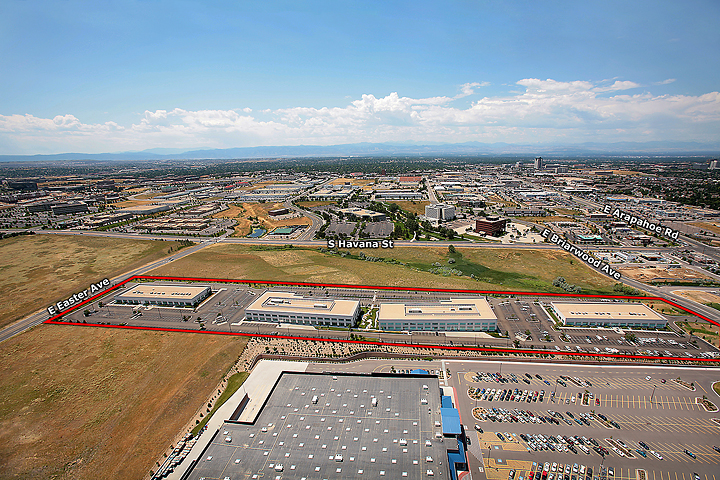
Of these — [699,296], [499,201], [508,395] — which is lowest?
[508,395]

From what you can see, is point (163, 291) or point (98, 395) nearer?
point (98, 395)

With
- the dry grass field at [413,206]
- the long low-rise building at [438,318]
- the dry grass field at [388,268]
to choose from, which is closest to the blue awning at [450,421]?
the long low-rise building at [438,318]

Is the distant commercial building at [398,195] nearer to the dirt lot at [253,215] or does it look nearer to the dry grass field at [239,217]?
the dirt lot at [253,215]

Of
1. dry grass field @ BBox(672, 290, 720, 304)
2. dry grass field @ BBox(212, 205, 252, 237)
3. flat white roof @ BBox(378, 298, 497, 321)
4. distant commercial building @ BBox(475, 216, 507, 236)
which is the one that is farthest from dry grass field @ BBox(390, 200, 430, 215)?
flat white roof @ BBox(378, 298, 497, 321)

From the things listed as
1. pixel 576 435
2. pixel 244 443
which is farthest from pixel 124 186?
pixel 576 435

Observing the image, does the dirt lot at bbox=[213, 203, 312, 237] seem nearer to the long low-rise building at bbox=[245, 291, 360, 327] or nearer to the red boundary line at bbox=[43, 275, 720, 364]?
the red boundary line at bbox=[43, 275, 720, 364]

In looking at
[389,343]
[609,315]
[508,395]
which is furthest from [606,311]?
[389,343]

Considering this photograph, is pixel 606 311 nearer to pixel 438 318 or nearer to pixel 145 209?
pixel 438 318

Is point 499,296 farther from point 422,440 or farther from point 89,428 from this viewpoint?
point 89,428
